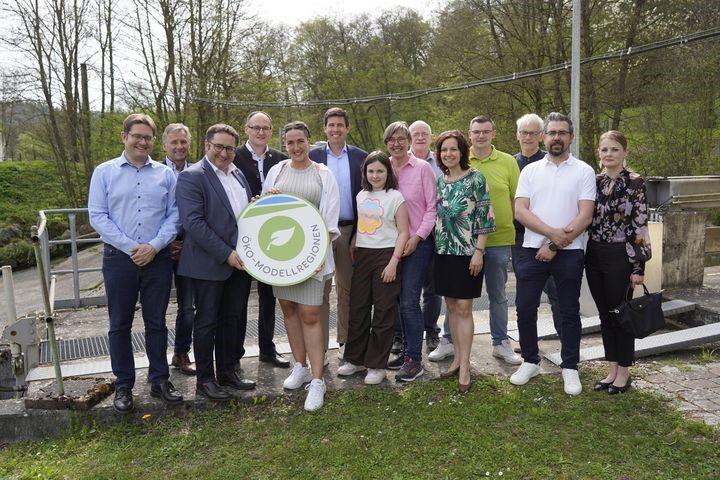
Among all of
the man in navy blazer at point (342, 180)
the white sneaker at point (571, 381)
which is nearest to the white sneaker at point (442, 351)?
the man in navy blazer at point (342, 180)

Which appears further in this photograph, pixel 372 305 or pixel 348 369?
pixel 348 369

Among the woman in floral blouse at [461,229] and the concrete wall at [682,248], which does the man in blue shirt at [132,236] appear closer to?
the woman in floral blouse at [461,229]

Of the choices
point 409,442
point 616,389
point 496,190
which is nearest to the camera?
point 409,442

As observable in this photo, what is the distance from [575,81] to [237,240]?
943cm

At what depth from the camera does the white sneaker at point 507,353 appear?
462cm

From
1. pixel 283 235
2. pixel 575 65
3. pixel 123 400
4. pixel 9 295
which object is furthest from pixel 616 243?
pixel 575 65

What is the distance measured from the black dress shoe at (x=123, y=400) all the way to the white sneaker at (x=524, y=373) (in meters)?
2.71

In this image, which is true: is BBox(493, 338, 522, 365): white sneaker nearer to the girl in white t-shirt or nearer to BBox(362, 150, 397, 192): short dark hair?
the girl in white t-shirt

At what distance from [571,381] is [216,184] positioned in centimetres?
286

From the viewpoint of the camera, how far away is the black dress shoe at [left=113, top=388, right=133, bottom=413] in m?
3.80

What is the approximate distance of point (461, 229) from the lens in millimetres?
3971

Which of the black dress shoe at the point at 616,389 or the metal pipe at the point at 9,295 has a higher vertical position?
the metal pipe at the point at 9,295

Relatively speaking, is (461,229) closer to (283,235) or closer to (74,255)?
(283,235)

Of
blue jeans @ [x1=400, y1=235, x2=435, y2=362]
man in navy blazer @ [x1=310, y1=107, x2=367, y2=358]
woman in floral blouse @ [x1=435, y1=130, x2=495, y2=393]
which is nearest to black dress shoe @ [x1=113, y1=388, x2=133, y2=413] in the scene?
man in navy blazer @ [x1=310, y1=107, x2=367, y2=358]
